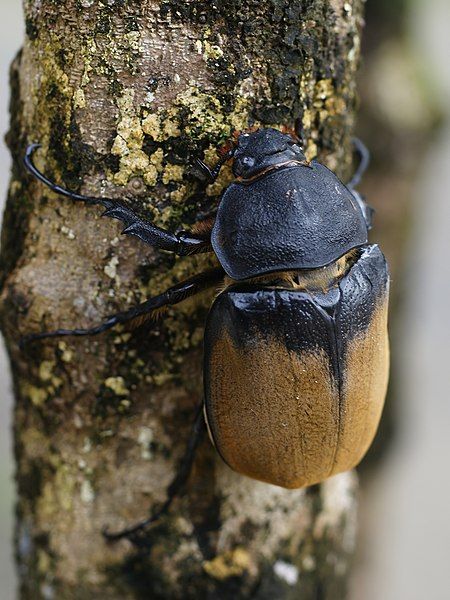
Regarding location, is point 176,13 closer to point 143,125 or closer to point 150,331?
point 143,125

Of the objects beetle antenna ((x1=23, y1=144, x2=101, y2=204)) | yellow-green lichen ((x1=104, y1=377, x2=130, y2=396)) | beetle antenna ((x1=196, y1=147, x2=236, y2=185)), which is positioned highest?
beetle antenna ((x1=196, y1=147, x2=236, y2=185))

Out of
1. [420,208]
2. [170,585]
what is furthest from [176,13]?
[420,208]

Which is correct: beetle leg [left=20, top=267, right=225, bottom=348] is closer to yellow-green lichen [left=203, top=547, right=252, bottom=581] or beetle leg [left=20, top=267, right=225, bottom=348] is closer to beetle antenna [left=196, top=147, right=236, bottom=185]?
beetle antenna [left=196, top=147, right=236, bottom=185]

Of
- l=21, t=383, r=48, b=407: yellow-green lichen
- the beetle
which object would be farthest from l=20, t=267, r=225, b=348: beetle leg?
l=21, t=383, r=48, b=407: yellow-green lichen

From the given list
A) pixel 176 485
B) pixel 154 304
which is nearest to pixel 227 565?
pixel 176 485

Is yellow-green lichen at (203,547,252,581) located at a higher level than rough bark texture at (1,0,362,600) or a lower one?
lower

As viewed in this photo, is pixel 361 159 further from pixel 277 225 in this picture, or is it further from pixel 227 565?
pixel 227 565

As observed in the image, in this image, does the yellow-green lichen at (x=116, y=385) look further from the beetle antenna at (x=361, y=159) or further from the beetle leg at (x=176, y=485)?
the beetle antenna at (x=361, y=159)

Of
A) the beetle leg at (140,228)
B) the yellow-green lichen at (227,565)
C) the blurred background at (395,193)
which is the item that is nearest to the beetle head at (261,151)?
the beetle leg at (140,228)
